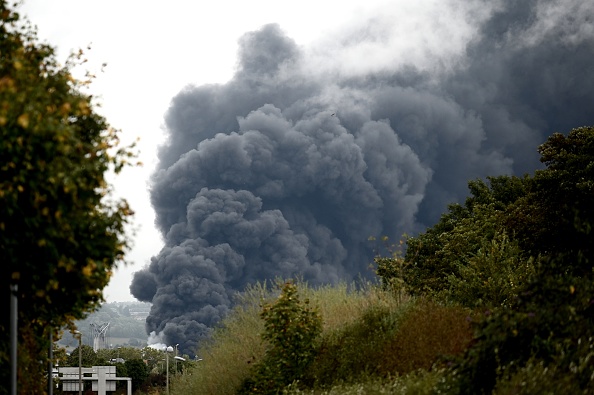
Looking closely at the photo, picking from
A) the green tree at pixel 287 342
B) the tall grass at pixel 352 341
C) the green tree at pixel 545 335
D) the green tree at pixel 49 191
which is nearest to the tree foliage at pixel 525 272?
the green tree at pixel 545 335

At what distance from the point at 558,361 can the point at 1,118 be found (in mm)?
7498

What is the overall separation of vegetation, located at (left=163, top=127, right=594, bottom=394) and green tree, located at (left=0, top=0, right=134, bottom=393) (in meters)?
5.31

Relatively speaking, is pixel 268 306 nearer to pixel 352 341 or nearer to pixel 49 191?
pixel 352 341

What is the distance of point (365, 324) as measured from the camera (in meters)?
20.1

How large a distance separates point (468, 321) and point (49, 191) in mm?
7592

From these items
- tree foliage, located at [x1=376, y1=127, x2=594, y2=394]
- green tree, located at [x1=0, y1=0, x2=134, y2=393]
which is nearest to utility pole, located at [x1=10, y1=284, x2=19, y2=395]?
green tree, located at [x1=0, y1=0, x2=134, y2=393]

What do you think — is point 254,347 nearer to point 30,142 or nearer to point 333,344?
point 333,344

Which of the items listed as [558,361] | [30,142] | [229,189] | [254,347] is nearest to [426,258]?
[254,347]

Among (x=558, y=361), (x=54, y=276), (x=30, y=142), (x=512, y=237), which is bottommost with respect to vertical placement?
(x=558, y=361)

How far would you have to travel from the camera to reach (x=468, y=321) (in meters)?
13.7

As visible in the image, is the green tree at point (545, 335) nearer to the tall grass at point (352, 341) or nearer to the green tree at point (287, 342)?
the tall grass at point (352, 341)

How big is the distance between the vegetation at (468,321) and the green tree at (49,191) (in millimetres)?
5314

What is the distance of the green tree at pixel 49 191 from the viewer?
28.9ft

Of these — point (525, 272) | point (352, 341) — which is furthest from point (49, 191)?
point (525, 272)
